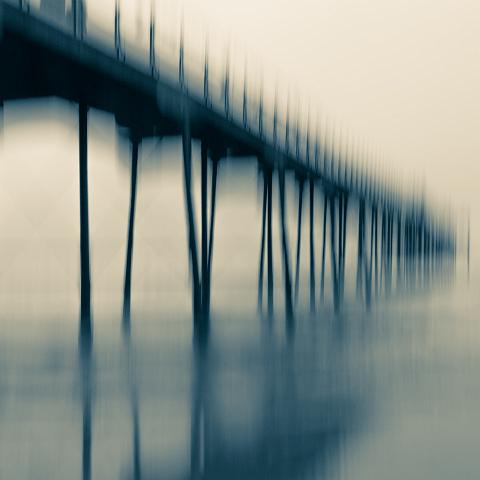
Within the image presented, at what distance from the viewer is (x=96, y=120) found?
16.9 meters

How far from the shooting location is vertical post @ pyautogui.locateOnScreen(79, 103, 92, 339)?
540 inches

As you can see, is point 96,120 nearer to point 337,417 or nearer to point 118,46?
point 118,46

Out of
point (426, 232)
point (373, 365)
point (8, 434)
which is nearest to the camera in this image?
point (8, 434)

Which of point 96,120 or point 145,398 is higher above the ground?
point 96,120

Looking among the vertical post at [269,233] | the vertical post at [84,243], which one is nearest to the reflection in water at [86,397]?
the vertical post at [84,243]

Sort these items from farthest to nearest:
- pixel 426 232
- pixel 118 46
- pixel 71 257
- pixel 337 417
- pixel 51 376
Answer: pixel 426 232, pixel 71 257, pixel 118 46, pixel 51 376, pixel 337 417

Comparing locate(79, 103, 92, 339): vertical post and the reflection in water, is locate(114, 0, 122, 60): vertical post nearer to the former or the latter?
locate(79, 103, 92, 339): vertical post

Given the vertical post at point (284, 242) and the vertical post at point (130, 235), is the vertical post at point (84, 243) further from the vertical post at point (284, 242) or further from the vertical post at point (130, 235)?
the vertical post at point (284, 242)

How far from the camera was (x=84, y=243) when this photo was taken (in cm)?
1370

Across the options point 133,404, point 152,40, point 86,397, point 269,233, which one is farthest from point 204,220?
point 133,404

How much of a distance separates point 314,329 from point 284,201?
376cm

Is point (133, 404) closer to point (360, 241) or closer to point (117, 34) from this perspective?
point (117, 34)

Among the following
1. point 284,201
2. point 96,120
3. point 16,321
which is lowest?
point 16,321

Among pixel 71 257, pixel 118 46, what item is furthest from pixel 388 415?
pixel 71 257
